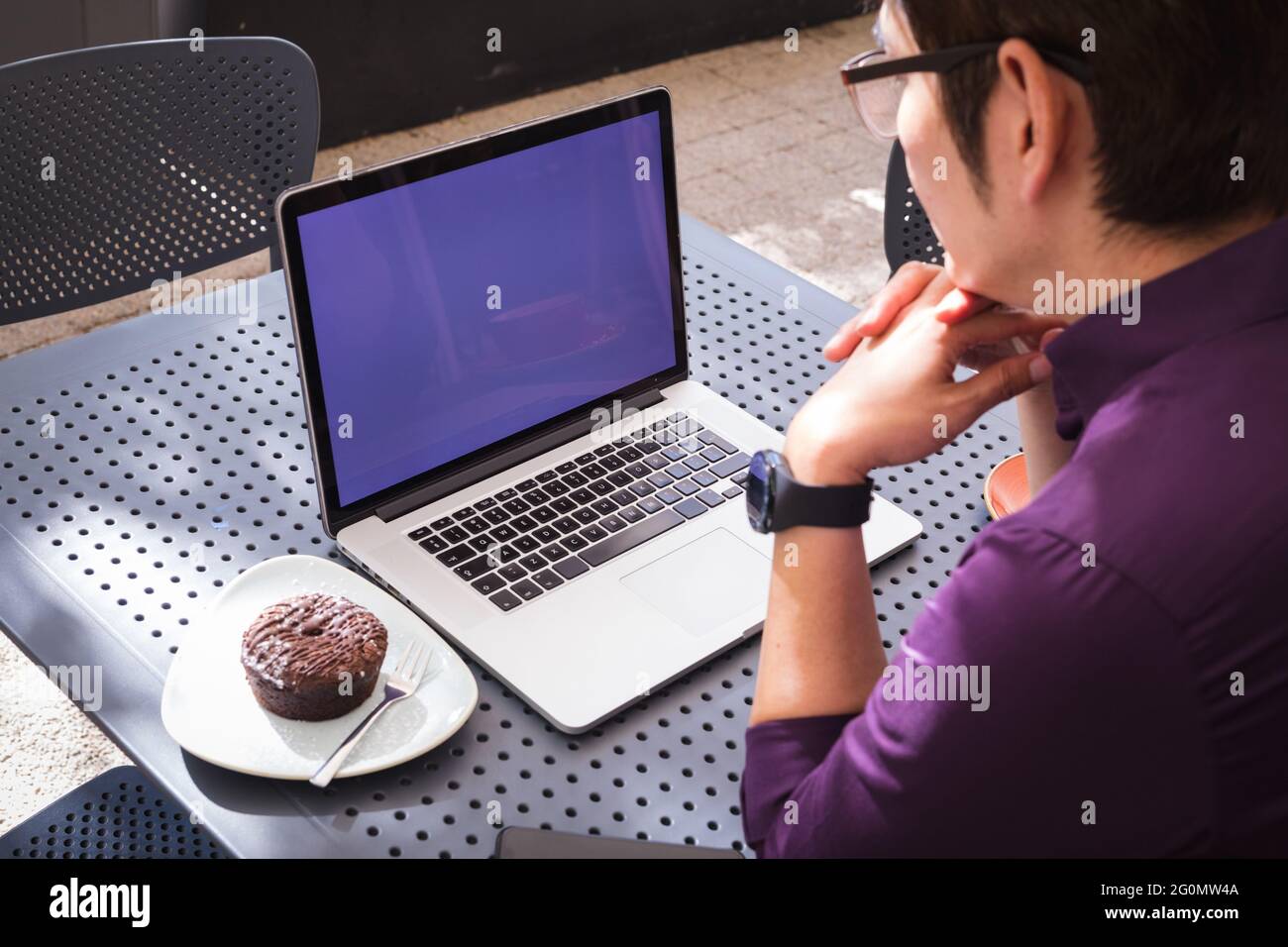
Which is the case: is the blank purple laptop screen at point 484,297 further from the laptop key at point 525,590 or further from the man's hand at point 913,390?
the man's hand at point 913,390

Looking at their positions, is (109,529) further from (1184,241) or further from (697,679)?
(1184,241)

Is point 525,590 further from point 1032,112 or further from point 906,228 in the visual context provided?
point 906,228

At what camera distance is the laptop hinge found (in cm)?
125

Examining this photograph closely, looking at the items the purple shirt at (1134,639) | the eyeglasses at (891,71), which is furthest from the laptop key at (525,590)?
the eyeglasses at (891,71)

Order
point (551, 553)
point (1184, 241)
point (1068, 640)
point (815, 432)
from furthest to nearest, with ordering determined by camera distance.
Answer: point (551, 553) < point (815, 432) < point (1184, 241) < point (1068, 640)

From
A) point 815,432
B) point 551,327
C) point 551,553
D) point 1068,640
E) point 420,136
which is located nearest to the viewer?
point 1068,640

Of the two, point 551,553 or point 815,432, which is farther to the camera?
point 551,553

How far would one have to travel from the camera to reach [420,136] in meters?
3.91

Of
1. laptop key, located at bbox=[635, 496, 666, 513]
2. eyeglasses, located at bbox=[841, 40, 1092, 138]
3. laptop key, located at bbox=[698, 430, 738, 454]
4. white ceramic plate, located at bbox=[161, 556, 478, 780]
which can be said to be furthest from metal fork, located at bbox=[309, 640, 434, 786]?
eyeglasses, located at bbox=[841, 40, 1092, 138]

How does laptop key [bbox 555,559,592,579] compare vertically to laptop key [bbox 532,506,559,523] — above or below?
below

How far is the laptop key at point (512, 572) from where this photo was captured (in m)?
1.19

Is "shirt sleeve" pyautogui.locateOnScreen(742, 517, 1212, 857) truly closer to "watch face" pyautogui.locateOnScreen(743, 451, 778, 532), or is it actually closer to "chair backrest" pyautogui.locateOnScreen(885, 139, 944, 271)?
"watch face" pyautogui.locateOnScreen(743, 451, 778, 532)
